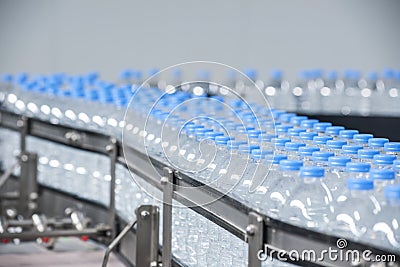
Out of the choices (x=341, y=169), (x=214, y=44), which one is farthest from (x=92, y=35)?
(x=341, y=169)

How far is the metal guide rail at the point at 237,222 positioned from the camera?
2.15 metres

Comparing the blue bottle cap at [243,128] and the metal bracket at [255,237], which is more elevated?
the blue bottle cap at [243,128]

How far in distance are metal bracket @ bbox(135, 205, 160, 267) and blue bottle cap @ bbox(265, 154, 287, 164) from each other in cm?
81

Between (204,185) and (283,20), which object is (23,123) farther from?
(283,20)

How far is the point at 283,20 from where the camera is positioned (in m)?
10.9

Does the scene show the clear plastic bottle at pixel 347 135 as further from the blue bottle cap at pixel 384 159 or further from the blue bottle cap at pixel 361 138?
the blue bottle cap at pixel 384 159

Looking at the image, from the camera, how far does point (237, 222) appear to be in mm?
2580

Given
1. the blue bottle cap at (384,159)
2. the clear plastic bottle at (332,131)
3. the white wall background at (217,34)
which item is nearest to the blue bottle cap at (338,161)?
the blue bottle cap at (384,159)

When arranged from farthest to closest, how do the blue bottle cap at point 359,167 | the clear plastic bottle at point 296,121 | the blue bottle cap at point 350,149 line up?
the clear plastic bottle at point 296,121 → the blue bottle cap at point 350,149 → the blue bottle cap at point 359,167

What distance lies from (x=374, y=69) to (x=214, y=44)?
1857mm

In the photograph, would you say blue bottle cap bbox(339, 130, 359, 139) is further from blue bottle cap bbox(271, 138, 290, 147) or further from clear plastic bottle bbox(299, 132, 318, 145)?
blue bottle cap bbox(271, 138, 290, 147)

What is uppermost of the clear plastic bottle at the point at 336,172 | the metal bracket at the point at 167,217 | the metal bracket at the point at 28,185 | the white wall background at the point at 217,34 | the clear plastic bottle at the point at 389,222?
the white wall background at the point at 217,34

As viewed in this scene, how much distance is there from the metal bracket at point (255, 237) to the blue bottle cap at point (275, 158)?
0.83ft

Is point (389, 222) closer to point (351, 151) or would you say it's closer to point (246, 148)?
point (351, 151)
